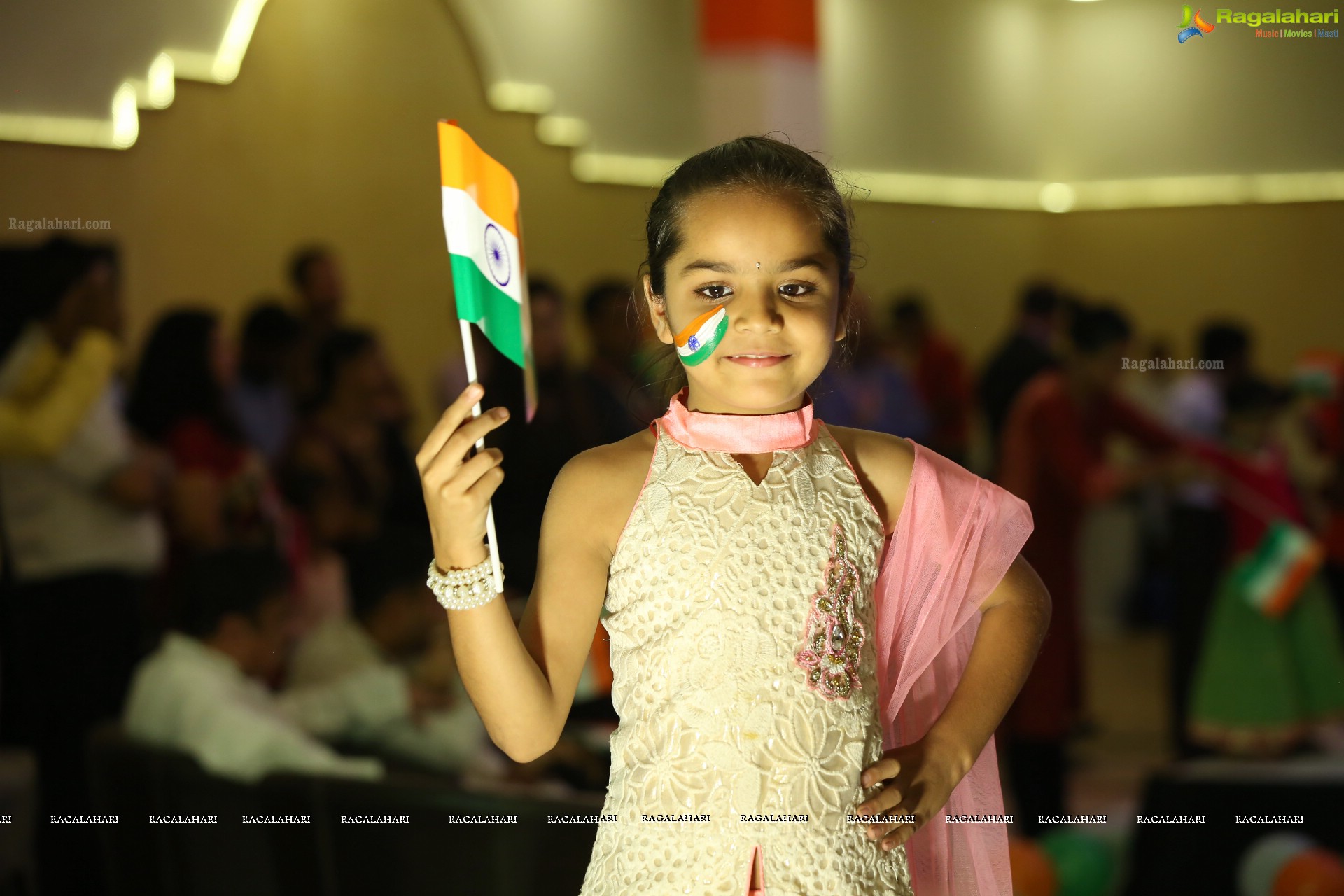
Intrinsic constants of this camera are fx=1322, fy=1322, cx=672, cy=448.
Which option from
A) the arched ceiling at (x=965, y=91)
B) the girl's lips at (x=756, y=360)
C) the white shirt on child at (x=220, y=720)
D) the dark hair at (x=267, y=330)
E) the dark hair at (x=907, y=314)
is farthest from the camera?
the dark hair at (x=907, y=314)

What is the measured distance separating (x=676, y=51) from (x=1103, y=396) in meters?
3.24

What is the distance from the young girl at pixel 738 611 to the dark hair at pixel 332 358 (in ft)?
7.23

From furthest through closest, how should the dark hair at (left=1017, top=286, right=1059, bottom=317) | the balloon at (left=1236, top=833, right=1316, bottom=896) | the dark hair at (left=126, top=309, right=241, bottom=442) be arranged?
the dark hair at (left=1017, top=286, right=1059, bottom=317), the dark hair at (left=126, top=309, right=241, bottom=442), the balloon at (left=1236, top=833, right=1316, bottom=896)

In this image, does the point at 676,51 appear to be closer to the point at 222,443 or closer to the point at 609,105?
the point at 609,105

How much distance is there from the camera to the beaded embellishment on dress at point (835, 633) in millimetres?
1113

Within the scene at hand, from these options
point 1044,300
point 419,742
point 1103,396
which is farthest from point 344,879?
point 1044,300

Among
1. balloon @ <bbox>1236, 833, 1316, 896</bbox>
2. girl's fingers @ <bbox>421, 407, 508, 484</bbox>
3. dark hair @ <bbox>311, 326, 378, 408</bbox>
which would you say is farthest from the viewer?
dark hair @ <bbox>311, 326, 378, 408</bbox>

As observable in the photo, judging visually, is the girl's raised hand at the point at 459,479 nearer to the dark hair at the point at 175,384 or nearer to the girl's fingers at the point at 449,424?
the girl's fingers at the point at 449,424

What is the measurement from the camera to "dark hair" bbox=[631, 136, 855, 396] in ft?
3.70

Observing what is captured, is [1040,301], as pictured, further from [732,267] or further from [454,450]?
[454,450]

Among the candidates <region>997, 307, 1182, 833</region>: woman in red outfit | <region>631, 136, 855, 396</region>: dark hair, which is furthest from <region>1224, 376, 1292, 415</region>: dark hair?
<region>631, 136, 855, 396</region>: dark hair

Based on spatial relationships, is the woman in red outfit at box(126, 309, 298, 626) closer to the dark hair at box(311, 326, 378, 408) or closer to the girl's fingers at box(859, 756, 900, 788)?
the dark hair at box(311, 326, 378, 408)

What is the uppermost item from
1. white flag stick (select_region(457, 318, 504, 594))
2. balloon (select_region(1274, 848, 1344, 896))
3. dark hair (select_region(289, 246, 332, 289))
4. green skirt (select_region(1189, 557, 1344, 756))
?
dark hair (select_region(289, 246, 332, 289))

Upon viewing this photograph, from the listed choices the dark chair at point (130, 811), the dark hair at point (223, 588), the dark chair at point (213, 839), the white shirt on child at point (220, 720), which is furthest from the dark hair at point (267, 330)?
the dark chair at point (213, 839)
